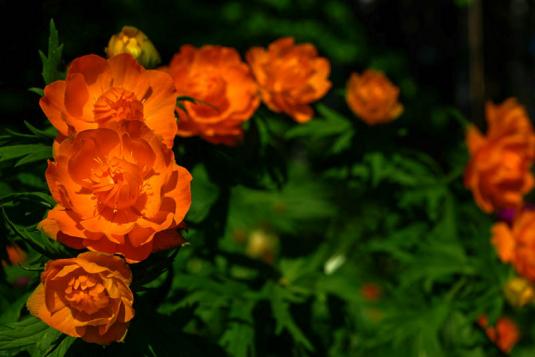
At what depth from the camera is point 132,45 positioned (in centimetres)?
91

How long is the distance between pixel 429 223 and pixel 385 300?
209 mm

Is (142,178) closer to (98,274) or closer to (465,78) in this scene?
(98,274)

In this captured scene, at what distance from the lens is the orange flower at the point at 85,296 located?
75cm

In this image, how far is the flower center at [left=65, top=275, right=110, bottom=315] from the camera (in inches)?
29.6

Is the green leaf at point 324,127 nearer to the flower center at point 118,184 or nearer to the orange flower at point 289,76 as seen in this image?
the orange flower at point 289,76

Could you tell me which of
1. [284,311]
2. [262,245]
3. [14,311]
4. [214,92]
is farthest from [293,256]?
[14,311]

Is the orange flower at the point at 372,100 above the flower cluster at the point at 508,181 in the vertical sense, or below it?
above

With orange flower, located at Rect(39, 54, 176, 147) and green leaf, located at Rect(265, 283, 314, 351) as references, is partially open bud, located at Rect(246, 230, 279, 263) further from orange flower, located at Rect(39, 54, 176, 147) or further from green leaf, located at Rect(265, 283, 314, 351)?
orange flower, located at Rect(39, 54, 176, 147)

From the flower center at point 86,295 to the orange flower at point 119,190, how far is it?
38 millimetres

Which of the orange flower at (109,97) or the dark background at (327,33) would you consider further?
the dark background at (327,33)

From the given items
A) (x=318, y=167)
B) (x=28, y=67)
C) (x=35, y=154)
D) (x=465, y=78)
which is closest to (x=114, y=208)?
(x=35, y=154)

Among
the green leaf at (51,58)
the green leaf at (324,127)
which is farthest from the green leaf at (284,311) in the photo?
the green leaf at (51,58)

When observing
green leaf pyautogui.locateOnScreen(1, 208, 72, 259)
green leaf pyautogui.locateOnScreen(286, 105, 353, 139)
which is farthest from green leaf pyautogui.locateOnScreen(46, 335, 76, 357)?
green leaf pyautogui.locateOnScreen(286, 105, 353, 139)

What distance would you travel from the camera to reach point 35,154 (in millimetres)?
867
